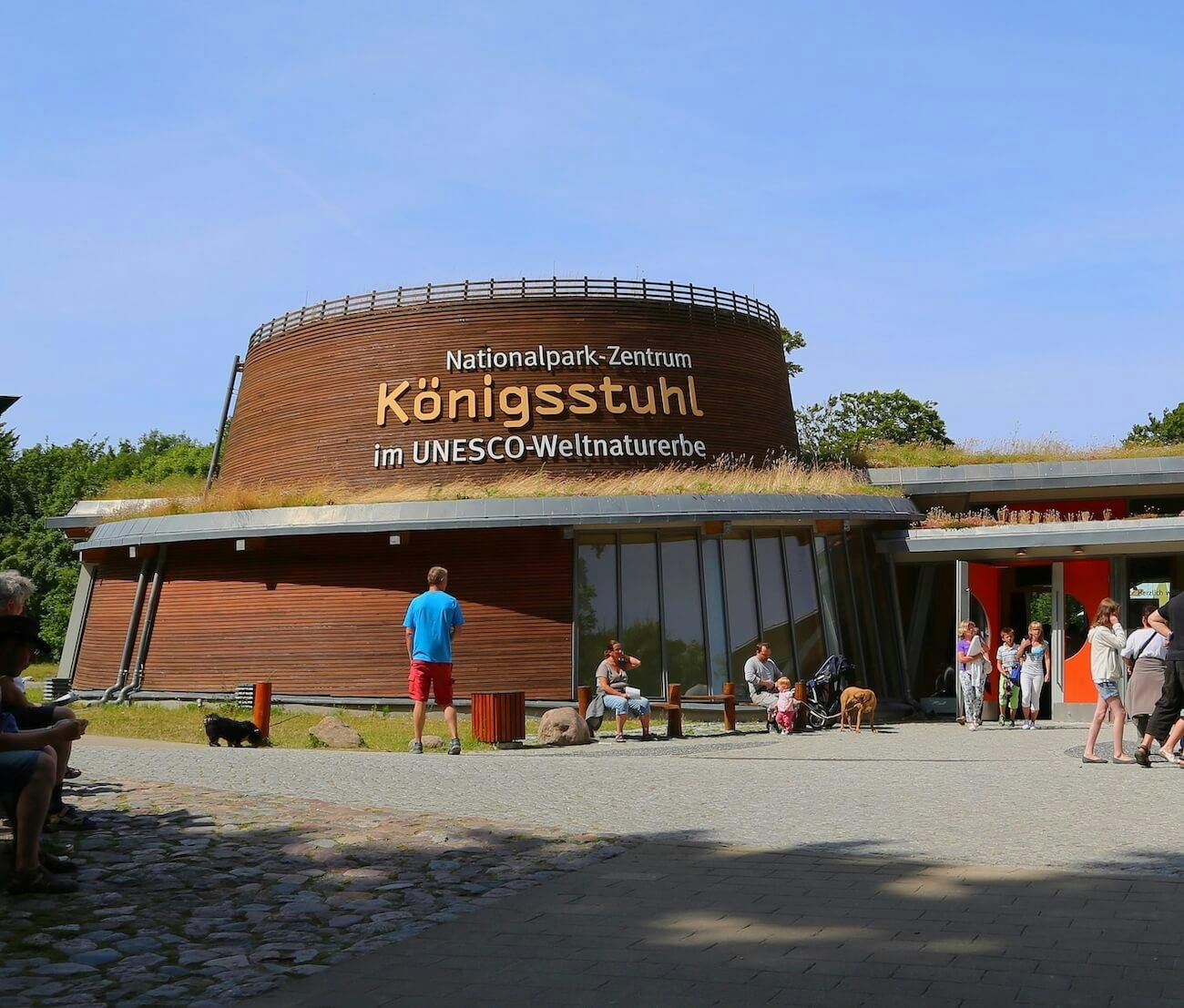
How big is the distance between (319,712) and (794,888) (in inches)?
608

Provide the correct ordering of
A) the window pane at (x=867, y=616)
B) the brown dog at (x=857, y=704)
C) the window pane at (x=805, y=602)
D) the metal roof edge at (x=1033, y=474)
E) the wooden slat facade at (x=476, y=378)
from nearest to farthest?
1. the brown dog at (x=857, y=704)
2. the window pane at (x=805, y=602)
3. the wooden slat facade at (x=476, y=378)
4. the window pane at (x=867, y=616)
5. the metal roof edge at (x=1033, y=474)

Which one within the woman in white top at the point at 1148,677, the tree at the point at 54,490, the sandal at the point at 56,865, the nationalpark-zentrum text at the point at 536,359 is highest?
the tree at the point at 54,490

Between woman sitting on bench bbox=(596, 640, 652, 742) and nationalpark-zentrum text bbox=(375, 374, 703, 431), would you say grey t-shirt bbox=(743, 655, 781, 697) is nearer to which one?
woman sitting on bench bbox=(596, 640, 652, 742)

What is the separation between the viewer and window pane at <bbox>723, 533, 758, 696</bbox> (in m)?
21.5

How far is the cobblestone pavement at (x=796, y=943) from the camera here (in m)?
4.56

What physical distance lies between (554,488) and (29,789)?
1632 centimetres

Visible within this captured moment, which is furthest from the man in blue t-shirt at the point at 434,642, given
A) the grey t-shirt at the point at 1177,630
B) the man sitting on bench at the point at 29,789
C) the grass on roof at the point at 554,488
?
the grass on roof at the point at 554,488

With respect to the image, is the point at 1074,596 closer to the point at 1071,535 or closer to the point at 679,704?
the point at 1071,535

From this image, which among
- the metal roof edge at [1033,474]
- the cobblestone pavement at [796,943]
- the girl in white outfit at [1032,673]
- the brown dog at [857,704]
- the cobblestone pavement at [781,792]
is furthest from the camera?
the metal roof edge at [1033,474]

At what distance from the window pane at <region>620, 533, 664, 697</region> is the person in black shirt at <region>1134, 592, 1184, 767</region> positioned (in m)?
9.96

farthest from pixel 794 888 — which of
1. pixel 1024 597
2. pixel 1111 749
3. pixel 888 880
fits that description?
pixel 1024 597

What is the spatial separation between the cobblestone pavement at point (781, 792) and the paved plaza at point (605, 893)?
0.15 ft

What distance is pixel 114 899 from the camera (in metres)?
5.99

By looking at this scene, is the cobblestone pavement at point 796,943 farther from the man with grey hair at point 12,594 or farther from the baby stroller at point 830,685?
the baby stroller at point 830,685
